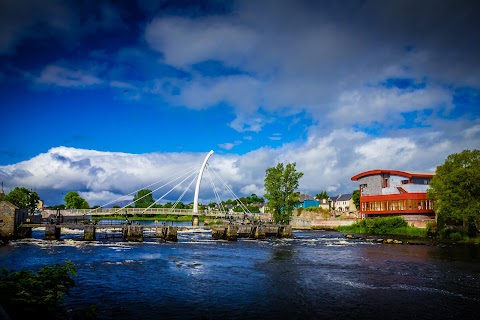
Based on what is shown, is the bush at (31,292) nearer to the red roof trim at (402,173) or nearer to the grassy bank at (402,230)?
the grassy bank at (402,230)

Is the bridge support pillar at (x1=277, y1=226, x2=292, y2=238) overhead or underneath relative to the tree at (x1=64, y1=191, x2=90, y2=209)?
underneath

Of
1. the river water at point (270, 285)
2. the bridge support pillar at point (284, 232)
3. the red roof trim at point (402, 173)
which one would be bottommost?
the bridge support pillar at point (284, 232)

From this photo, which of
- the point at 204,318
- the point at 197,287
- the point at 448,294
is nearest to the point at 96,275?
the point at 197,287

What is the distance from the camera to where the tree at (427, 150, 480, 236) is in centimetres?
5216

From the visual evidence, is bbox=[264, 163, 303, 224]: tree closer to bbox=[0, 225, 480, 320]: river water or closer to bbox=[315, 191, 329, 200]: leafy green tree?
bbox=[0, 225, 480, 320]: river water

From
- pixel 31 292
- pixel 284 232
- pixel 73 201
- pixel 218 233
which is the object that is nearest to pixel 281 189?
pixel 284 232

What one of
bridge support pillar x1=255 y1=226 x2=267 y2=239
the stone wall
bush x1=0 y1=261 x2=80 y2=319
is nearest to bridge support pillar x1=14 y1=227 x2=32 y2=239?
the stone wall

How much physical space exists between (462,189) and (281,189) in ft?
129

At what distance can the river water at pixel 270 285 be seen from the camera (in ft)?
58.5

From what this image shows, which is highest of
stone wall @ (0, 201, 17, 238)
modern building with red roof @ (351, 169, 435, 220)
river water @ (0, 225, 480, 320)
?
modern building with red roof @ (351, 169, 435, 220)

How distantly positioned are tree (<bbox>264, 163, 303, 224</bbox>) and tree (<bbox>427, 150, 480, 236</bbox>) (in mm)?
32589

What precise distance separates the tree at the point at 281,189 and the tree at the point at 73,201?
9677 centimetres

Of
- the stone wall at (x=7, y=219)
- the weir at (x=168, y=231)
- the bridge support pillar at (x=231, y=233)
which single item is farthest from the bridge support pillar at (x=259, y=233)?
the stone wall at (x=7, y=219)

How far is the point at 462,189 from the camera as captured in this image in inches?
2098
